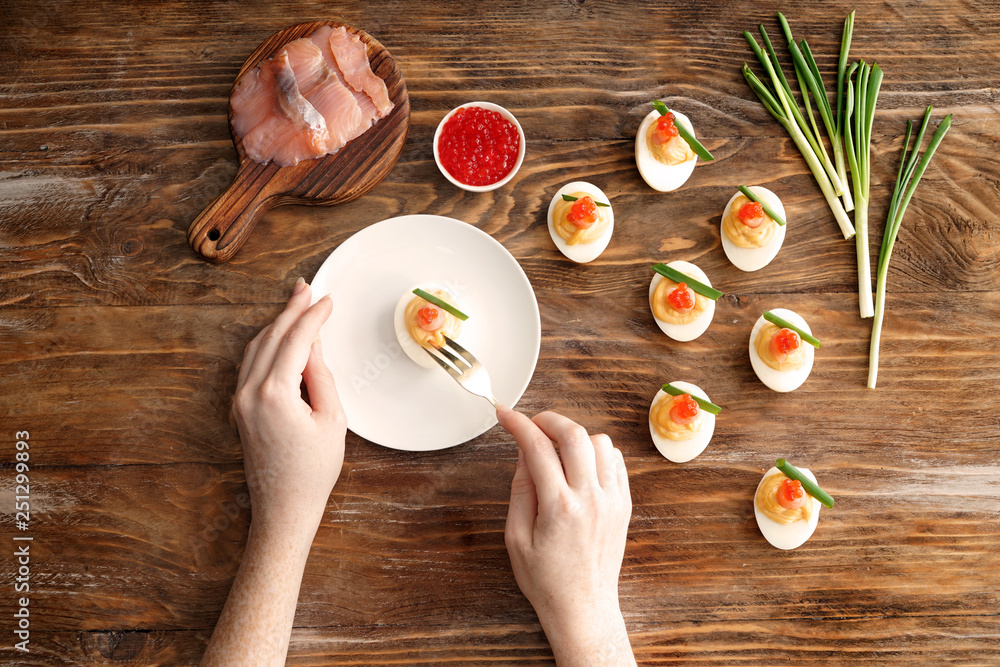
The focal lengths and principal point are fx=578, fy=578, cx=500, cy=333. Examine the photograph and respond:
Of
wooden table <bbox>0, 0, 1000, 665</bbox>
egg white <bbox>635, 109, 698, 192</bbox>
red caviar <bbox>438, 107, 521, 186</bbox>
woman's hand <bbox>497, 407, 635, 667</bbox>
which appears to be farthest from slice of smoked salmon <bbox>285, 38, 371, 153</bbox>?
woman's hand <bbox>497, 407, 635, 667</bbox>

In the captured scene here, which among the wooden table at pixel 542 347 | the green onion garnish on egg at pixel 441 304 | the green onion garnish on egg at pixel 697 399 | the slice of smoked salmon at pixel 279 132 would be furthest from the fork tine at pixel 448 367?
the slice of smoked salmon at pixel 279 132

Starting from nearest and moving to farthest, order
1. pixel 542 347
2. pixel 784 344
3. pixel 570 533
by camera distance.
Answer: pixel 570 533 → pixel 784 344 → pixel 542 347

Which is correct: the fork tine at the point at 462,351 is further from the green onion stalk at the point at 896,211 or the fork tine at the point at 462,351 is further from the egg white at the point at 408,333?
the green onion stalk at the point at 896,211

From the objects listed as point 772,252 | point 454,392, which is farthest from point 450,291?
point 772,252

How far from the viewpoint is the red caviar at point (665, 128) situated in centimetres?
199

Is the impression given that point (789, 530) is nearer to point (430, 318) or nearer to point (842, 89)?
point (430, 318)

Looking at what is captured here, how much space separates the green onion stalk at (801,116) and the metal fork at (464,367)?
1.41 m

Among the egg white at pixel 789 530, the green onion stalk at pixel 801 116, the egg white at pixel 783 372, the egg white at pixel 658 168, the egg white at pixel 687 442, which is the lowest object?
the egg white at pixel 789 530

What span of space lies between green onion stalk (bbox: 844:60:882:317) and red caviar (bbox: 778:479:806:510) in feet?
2.23

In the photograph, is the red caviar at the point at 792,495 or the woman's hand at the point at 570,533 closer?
the woman's hand at the point at 570,533

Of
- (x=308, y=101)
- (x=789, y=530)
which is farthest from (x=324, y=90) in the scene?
(x=789, y=530)

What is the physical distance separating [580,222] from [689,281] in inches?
16.5

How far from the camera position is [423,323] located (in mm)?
1869

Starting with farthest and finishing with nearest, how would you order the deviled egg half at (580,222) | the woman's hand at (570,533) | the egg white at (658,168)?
the egg white at (658,168)
the deviled egg half at (580,222)
the woman's hand at (570,533)
